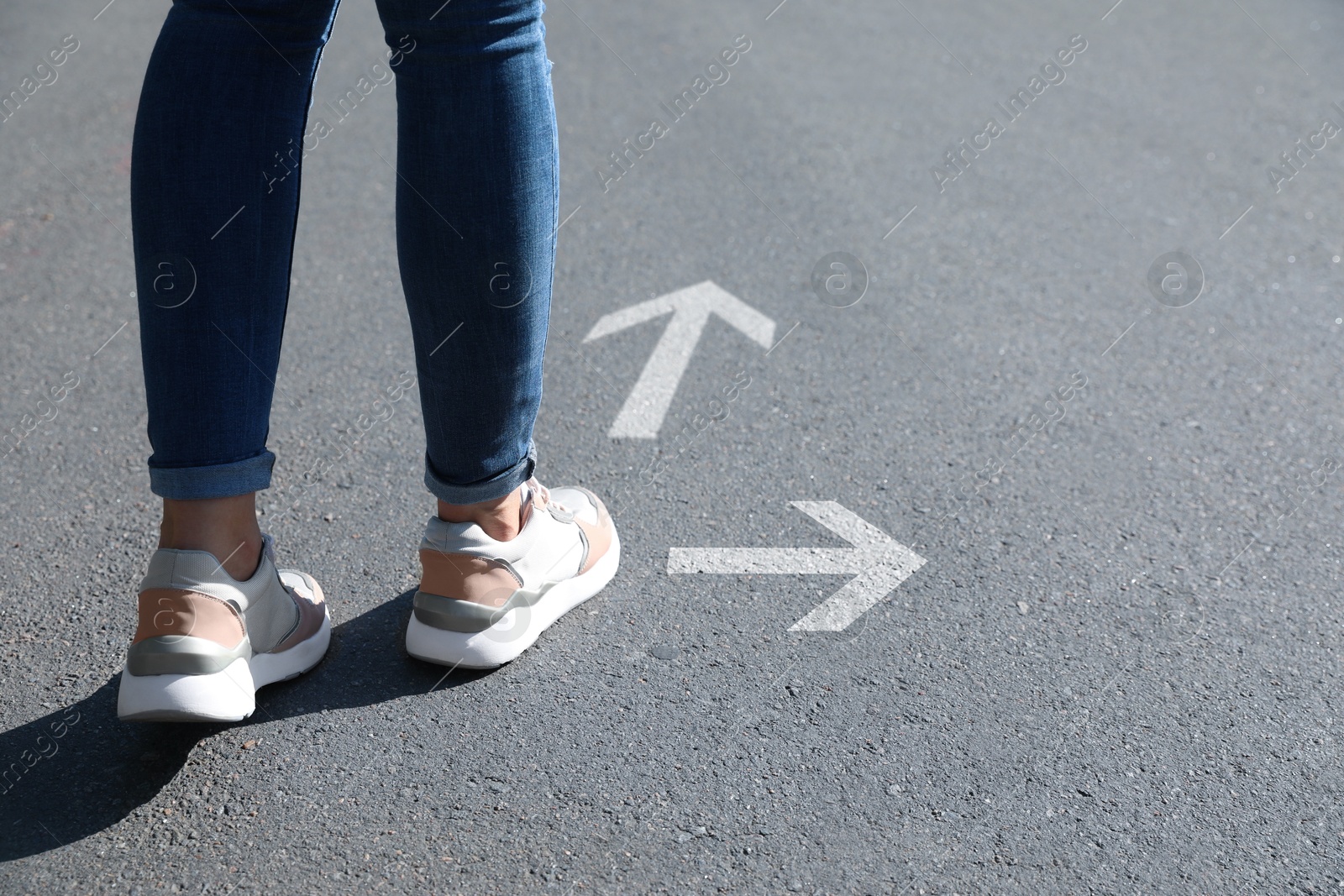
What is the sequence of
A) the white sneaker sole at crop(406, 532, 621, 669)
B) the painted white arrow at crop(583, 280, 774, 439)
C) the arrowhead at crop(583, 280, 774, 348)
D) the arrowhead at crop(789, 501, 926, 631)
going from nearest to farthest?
the white sneaker sole at crop(406, 532, 621, 669), the arrowhead at crop(789, 501, 926, 631), the painted white arrow at crop(583, 280, 774, 439), the arrowhead at crop(583, 280, 774, 348)

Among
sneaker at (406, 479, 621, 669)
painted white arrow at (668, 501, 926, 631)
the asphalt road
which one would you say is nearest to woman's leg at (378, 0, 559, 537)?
sneaker at (406, 479, 621, 669)

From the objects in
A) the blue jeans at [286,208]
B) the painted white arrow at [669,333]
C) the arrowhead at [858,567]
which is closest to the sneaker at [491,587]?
the blue jeans at [286,208]

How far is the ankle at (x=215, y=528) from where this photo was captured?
170 cm

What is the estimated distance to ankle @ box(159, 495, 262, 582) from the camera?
67.1 inches

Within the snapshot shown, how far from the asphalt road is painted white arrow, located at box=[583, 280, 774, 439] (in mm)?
26

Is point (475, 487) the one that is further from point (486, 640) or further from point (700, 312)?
point (700, 312)

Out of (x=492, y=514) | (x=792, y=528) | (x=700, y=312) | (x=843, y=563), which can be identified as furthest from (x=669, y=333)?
(x=492, y=514)

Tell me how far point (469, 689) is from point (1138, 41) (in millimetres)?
5341

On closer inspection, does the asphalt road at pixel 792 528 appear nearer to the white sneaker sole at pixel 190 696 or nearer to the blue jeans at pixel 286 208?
the white sneaker sole at pixel 190 696

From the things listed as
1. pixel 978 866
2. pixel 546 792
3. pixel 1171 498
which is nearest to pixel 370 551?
pixel 546 792

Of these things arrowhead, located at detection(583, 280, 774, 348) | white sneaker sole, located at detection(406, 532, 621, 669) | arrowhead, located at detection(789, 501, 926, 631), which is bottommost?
arrowhead, located at detection(583, 280, 774, 348)

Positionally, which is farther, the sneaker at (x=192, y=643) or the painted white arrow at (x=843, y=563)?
the painted white arrow at (x=843, y=563)

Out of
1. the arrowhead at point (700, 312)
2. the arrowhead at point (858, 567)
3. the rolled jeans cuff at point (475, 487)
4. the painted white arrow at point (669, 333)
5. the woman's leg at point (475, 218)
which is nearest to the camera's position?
the woman's leg at point (475, 218)

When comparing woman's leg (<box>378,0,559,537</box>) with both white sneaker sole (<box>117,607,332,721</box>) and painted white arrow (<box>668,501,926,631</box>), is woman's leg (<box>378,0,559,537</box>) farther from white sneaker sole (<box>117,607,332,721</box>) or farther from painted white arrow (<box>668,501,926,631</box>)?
painted white arrow (<box>668,501,926,631</box>)
